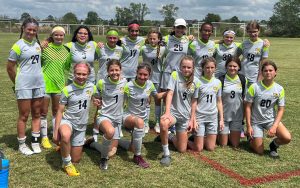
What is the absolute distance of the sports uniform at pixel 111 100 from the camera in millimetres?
5344

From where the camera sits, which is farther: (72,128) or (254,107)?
(254,107)

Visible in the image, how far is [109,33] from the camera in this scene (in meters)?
6.43

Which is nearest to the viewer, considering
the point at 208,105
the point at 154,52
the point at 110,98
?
the point at 110,98

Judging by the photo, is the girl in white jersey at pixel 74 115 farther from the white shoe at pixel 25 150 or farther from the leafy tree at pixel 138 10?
the leafy tree at pixel 138 10

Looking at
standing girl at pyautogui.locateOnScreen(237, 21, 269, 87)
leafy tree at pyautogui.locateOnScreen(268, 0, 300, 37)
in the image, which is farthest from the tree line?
standing girl at pyautogui.locateOnScreen(237, 21, 269, 87)

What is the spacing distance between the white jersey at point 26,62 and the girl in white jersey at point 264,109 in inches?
132

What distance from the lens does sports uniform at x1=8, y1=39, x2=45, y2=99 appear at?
524cm

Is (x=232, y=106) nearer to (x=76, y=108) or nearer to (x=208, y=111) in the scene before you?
(x=208, y=111)

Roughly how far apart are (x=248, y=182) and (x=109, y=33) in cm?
344

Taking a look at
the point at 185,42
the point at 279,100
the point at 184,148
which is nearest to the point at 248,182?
the point at 184,148

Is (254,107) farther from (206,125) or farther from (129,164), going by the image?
(129,164)

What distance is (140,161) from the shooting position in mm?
5238

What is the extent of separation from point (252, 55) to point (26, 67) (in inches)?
159

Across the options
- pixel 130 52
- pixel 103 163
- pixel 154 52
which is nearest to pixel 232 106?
pixel 154 52
